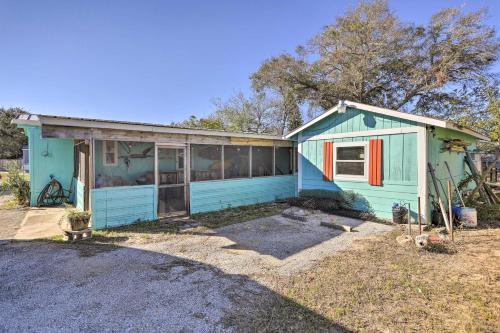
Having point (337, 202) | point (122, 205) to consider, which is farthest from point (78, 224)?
point (337, 202)

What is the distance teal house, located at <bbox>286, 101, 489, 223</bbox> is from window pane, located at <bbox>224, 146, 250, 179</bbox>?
2090mm

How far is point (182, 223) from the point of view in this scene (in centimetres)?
659

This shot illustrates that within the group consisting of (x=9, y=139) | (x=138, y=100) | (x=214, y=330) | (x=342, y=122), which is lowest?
(x=214, y=330)

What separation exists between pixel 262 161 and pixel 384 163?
4.16 m

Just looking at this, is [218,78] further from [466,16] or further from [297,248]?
[297,248]

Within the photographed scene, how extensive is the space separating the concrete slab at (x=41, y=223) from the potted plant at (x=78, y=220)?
0.96 meters

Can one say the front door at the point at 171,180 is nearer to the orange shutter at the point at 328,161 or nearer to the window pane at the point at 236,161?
the window pane at the point at 236,161

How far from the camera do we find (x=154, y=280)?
357 centimetres

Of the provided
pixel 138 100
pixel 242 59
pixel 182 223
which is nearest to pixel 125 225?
pixel 182 223

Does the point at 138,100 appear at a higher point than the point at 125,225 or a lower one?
higher

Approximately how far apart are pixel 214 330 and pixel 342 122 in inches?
275

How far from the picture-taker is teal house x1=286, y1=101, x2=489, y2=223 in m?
6.34

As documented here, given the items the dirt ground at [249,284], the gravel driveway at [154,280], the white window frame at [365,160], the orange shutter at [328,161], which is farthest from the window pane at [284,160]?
the dirt ground at [249,284]

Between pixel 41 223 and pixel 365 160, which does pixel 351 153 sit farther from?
pixel 41 223
